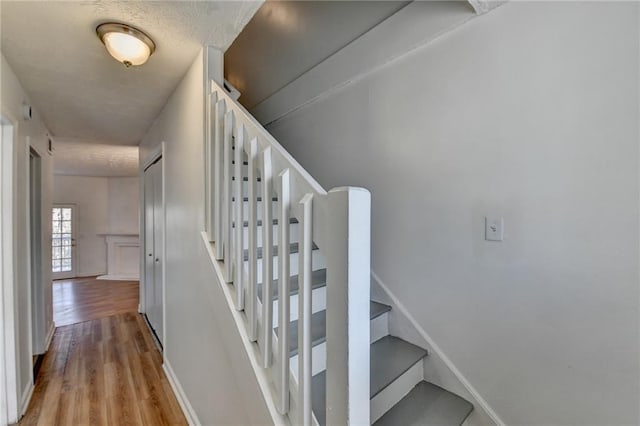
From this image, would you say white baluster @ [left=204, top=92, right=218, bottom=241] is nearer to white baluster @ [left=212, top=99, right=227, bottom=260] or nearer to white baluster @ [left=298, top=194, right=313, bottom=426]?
white baluster @ [left=212, top=99, right=227, bottom=260]

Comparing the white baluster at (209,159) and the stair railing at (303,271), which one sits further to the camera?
the white baluster at (209,159)

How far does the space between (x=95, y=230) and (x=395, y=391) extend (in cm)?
783

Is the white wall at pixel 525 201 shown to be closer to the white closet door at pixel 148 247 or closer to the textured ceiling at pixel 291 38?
the textured ceiling at pixel 291 38

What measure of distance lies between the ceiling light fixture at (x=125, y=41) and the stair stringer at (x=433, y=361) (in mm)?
1857

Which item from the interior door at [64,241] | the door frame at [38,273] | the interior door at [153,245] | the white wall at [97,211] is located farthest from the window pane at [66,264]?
the door frame at [38,273]

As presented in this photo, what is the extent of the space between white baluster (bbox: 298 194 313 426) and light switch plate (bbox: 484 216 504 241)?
3.35 feet

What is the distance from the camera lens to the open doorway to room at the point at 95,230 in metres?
5.73

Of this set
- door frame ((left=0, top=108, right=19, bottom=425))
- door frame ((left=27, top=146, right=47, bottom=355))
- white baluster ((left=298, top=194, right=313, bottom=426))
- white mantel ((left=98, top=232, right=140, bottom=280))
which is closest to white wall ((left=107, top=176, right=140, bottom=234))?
white mantel ((left=98, top=232, right=140, bottom=280))

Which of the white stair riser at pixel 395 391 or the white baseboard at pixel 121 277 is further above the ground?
the white stair riser at pixel 395 391

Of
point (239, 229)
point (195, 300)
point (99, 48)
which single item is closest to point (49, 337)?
point (195, 300)

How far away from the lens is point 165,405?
2.14 meters

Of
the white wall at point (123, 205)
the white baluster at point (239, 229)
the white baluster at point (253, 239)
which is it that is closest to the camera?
the white baluster at point (253, 239)

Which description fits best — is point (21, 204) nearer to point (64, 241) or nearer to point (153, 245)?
point (153, 245)

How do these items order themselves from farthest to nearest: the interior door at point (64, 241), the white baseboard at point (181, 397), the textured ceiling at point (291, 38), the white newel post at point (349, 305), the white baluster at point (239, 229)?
1. the interior door at point (64, 241)
2. the textured ceiling at point (291, 38)
3. the white baseboard at point (181, 397)
4. the white baluster at point (239, 229)
5. the white newel post at point (349, 305)
